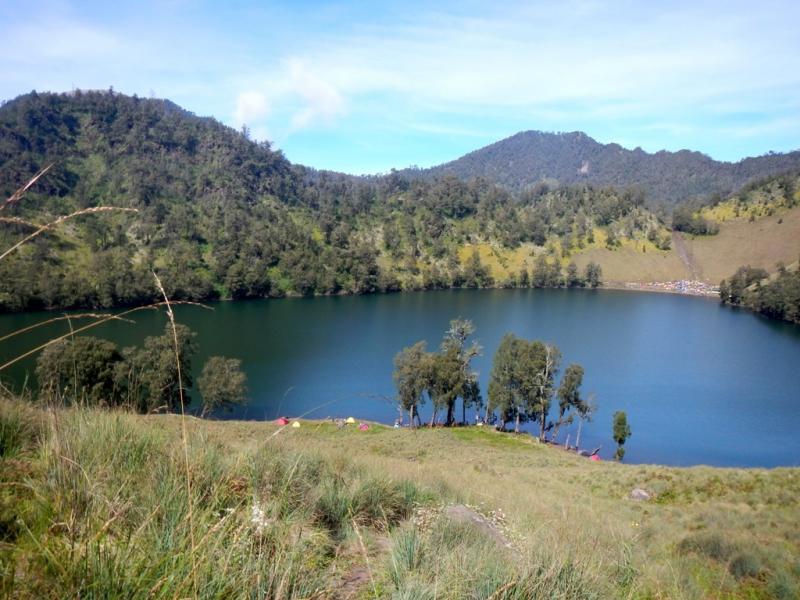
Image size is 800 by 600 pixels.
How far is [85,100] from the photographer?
14338cm

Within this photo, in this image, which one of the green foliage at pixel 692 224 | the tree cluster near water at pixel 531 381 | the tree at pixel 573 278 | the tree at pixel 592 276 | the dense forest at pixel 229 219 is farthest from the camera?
the green foliage at pixel 692 224

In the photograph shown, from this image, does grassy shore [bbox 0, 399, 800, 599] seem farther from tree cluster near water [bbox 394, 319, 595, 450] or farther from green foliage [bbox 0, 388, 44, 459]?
tree cluster near water [bbox 394, 319, 595, 450]

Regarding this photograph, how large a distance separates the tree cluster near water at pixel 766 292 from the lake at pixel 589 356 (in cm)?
299

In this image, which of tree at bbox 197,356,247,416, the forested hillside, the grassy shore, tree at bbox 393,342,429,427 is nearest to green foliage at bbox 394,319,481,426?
tree at bbox 393,342,429,427

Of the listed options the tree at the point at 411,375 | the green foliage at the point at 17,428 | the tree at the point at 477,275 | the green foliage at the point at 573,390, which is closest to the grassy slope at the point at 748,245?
the tree at the point at 477,275

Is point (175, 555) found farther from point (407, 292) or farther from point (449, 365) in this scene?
point (407, 292)

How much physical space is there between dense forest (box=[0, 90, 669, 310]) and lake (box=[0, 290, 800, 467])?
9851 millimetres

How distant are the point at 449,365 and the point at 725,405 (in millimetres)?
24179

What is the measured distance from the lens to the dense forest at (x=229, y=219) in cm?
8119

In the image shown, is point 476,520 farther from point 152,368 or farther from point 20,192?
point 152,368

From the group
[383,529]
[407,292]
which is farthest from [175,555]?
[407,292]

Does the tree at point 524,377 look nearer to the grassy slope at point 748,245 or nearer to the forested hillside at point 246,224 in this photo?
the forested hillside at point 246,224

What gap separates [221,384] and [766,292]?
286ft

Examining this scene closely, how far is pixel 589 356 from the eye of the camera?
55031 mm
